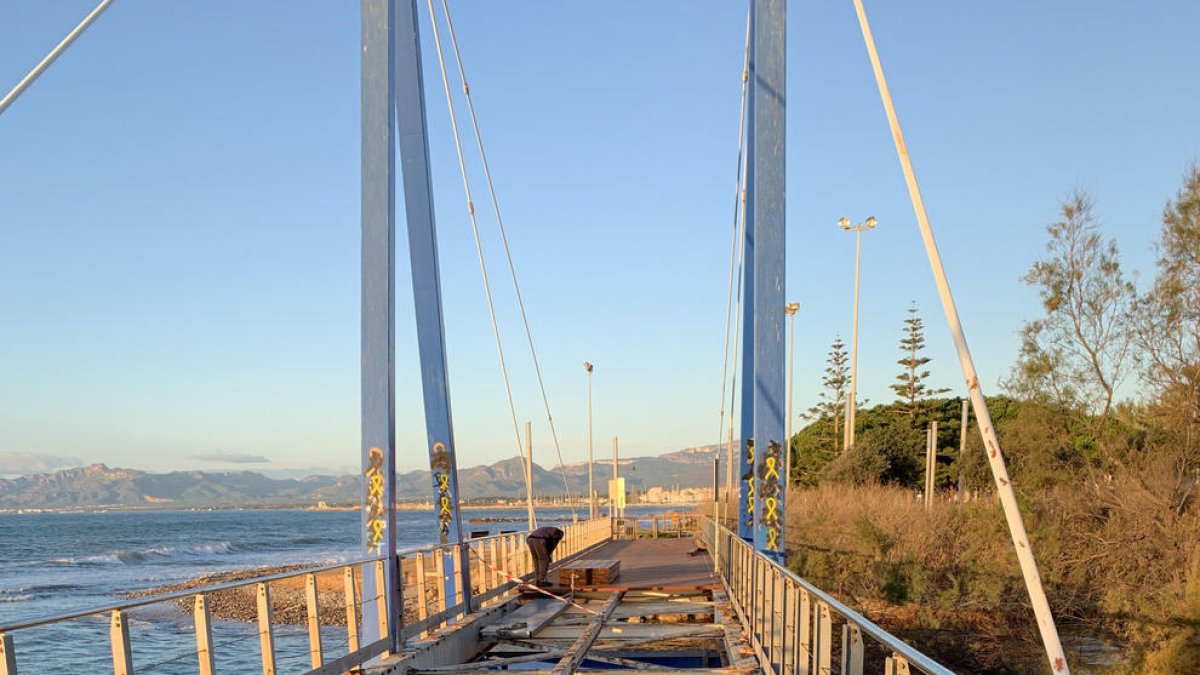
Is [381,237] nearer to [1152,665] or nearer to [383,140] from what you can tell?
[383,140]

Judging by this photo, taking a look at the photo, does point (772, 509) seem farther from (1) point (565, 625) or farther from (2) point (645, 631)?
(1) point (565, 625)

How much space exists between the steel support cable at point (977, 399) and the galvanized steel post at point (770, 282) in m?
5.16

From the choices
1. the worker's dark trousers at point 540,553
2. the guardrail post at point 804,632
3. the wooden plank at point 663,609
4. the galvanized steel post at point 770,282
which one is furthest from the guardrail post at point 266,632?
the worker's dark trousers at point 540,553

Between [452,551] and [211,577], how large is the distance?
156 feet

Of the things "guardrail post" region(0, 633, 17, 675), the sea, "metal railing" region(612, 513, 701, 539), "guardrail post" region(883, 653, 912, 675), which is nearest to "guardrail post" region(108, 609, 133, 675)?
the sea

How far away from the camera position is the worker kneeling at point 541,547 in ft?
57.8

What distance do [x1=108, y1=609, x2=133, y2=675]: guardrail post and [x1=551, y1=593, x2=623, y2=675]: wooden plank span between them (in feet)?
15.0

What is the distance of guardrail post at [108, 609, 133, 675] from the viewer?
588 cm

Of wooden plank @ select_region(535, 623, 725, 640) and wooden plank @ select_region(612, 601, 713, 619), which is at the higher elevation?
wooden plank @ select_region(535, 623, 725, 640)

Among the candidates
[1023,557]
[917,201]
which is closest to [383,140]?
[917,201]

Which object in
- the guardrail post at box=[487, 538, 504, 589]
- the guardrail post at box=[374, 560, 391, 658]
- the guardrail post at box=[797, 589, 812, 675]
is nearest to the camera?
the guardrail post at box=[797, 589, 812, 675]

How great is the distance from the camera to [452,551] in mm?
13398

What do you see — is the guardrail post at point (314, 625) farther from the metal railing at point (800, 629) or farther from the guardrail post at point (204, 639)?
the metal railing at point (800, 629)

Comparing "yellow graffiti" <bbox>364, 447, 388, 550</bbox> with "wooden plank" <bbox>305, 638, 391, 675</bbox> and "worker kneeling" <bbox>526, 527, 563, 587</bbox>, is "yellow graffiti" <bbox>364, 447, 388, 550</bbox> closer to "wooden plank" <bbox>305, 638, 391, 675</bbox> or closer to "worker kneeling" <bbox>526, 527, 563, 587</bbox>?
"wooden plank" <bbox>305, 638, 391, 675</bbox>
